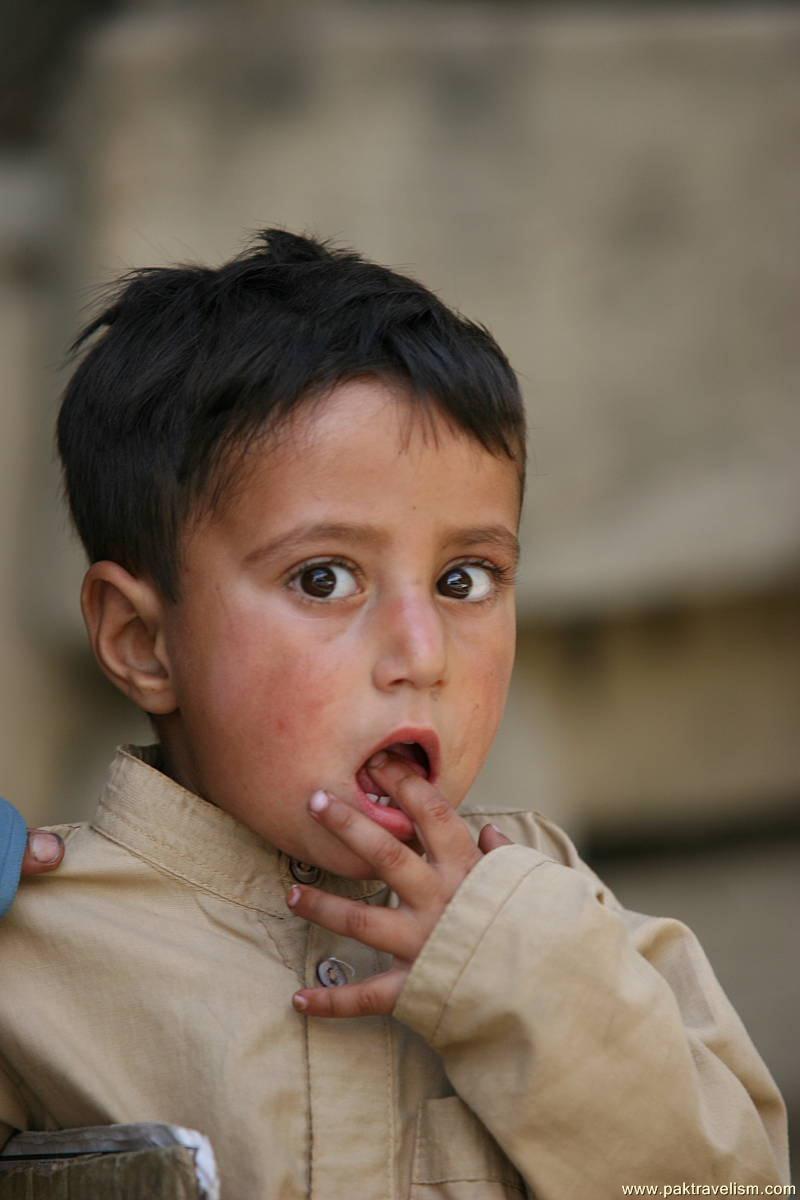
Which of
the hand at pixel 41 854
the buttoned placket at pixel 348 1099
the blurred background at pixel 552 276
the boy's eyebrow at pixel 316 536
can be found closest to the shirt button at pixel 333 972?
the buttoned placket at pixel 348 1099

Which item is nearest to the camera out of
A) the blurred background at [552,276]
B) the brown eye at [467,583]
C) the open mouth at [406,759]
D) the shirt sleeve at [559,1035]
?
the shirt sleeve at [559,1035]

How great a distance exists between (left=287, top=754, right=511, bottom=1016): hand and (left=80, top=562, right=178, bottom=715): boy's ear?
237mm

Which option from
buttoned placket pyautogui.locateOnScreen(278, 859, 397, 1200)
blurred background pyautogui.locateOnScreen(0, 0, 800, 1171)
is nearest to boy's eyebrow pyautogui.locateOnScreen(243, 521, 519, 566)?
buttoned placket pyautogui.locateOnScreen(278, 859, 397, 1200)

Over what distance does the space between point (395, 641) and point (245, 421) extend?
24 cm

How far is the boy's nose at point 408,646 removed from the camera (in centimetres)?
138

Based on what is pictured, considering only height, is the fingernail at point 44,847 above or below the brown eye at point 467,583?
below

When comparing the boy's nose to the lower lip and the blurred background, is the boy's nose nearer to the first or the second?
the lower lip

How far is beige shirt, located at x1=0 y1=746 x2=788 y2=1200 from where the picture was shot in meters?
1.31

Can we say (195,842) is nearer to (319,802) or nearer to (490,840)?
(319,802)

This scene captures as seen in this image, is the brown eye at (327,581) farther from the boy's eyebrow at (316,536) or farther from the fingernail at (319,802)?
the fingernail at (319,802)

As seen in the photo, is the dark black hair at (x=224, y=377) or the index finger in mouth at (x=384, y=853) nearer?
the index finger in mouth at (x=384, y=853)

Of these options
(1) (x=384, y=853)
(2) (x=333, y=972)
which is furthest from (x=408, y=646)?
(2) (x=333, y=972)

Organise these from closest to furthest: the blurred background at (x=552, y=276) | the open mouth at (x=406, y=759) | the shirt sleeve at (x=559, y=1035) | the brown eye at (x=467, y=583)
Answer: the shirt sleeve at (x=559, y=1035) < the open mouth at (x=406, y=759) < the brown eye at (x=467, y=583) < the blurred background at (x=552, y=276)

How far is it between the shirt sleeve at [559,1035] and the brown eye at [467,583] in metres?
0.26
